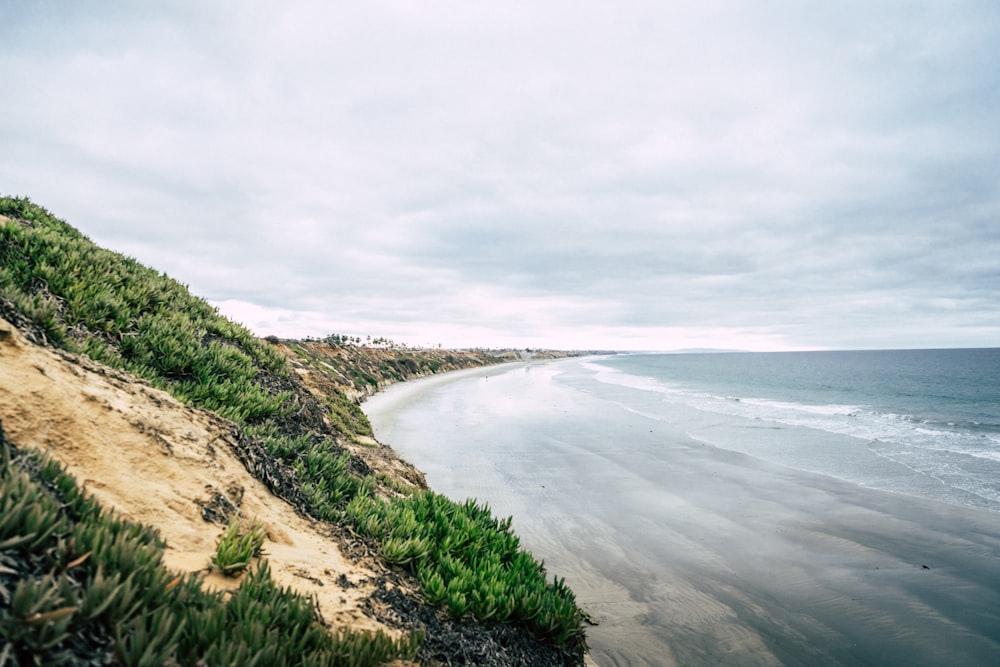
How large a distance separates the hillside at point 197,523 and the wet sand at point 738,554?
8.17 feet

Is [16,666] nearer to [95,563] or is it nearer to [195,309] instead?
[95,563]

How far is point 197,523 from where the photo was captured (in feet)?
12.5

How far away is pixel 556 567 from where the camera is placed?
7902mm

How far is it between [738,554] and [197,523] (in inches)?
346

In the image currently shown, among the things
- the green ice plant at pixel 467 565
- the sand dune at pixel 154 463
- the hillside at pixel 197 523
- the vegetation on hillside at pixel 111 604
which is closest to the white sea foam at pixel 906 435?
the green ice plant at pixel 467 565

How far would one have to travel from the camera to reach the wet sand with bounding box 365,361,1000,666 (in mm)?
5996

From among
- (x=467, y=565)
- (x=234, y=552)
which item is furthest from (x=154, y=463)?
(x=467, y=565)

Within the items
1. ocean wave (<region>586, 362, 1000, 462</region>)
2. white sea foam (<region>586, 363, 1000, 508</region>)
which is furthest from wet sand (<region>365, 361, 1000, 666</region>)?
ocean wave (<region>586, 362, 1000, 462</region>)

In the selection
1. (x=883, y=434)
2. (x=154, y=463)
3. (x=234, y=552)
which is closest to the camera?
(x=234, y=552)

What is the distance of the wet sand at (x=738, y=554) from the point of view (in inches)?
236

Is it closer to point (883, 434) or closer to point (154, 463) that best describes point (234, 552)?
point (154, 463)

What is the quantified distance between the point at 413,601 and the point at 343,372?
103 ft

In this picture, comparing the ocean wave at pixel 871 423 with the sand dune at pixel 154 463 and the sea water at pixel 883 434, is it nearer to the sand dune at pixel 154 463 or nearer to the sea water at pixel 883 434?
the sea water at pixel 883 434

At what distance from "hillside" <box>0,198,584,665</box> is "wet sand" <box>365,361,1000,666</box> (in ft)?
8.17
